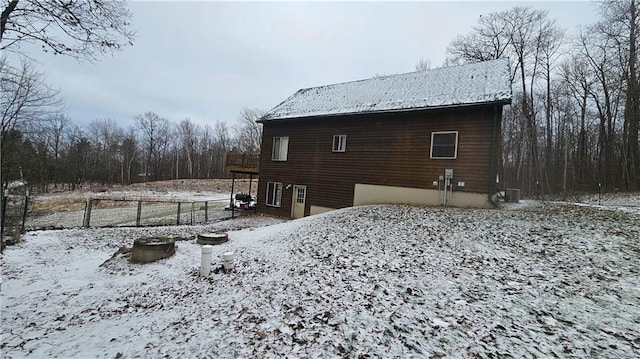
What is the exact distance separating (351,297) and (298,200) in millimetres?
11396

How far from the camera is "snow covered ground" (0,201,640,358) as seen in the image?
3.19m

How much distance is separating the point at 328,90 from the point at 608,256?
14944 millimetres

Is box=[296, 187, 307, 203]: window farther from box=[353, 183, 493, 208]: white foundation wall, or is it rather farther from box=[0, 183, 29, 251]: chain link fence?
box=[0, 183, 29, 251]: chain link fence

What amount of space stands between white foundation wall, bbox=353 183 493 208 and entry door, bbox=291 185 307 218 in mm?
3160

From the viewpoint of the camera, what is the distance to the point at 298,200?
A: 1537 centimetres

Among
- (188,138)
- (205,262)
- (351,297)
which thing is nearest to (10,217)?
(205,262)

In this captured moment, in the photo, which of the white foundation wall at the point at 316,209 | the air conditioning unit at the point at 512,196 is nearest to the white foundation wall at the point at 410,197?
the white foundation wall at the point at 316,209

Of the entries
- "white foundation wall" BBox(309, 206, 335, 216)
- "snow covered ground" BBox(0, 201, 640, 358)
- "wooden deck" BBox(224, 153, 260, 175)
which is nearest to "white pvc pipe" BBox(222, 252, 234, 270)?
"snow covered ground" BBox(0, 201, 640, 358)

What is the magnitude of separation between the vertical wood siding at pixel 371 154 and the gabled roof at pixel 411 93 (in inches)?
16.2

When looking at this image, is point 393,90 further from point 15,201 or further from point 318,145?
point 15,201

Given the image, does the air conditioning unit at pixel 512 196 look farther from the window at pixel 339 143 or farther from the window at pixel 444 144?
the window at pixel 339 143

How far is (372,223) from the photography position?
8.29m

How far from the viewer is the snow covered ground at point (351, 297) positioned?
319 cm

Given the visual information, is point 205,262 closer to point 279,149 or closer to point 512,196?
point 279,149
